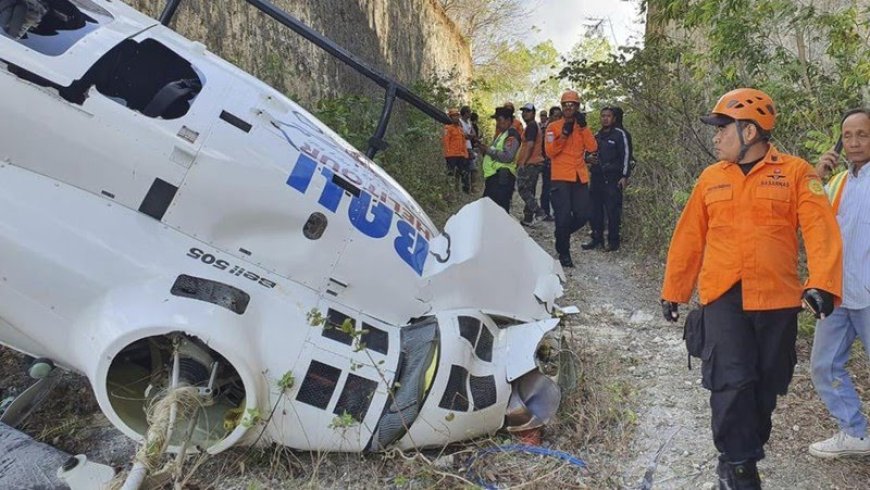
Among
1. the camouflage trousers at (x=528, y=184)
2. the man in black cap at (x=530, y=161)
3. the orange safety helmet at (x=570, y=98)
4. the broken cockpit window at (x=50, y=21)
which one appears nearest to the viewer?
the broken cockpit window at (x=50, y=21)

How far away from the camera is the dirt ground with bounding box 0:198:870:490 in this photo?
292 cm

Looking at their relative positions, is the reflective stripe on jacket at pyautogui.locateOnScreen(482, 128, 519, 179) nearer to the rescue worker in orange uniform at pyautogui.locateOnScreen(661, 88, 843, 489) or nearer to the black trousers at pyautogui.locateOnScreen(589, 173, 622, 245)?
the black trousers at pyautogui.locateOnScreen(589, 173, 622, 245)

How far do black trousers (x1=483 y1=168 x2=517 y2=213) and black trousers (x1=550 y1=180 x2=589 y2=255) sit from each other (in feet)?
2.60

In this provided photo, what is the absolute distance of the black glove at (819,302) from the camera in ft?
7.75

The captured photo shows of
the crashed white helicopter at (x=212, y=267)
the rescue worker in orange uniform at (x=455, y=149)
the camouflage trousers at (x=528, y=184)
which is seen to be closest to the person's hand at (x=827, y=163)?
the crashed white helicopter at (x=212, y=267)

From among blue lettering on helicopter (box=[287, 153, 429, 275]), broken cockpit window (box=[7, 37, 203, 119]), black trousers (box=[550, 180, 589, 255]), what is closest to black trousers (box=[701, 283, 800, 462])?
blue lettering on helicopter (box=[287, 153, 429, 275])

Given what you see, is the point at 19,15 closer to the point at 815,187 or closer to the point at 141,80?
the point at 141,80

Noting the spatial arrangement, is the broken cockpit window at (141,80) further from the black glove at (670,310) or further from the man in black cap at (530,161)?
the man in black cap at (530,161)

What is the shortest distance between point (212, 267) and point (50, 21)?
5.39 ft

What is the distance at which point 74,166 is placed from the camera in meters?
2.87

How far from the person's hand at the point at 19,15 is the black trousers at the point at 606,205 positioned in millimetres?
5382

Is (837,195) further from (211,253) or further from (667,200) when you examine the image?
(667,200)

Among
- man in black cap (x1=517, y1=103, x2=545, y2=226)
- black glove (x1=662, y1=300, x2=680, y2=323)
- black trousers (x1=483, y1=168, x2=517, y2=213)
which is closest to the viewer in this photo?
black glove (x1=662, y1=300, x2=680, y2=323)

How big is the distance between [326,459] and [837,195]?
2770 mm
